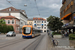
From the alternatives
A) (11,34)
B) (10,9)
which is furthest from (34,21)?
(11,34)

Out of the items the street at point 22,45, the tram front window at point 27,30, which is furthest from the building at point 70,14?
the street at point 22,45

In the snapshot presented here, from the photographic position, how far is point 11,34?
37.9 meters

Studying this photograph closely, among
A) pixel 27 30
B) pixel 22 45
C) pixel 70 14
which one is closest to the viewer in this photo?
pixel 22 45

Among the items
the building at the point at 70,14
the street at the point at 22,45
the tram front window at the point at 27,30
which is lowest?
the street at the point at 22,45

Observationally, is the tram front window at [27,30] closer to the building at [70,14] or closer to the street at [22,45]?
the street at [22,45]


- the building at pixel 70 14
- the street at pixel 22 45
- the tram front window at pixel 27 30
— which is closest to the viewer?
the street at pixel 22 45

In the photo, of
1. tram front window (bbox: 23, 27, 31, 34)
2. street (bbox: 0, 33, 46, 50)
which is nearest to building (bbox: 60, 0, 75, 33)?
tram front window (bbox: 23, 27, 31, 34)

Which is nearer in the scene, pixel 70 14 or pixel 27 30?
pixel 27 30

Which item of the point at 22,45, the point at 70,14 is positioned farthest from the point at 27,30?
the point at 22,45

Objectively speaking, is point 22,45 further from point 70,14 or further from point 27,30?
point 70,14

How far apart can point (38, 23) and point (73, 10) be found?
9998 cm

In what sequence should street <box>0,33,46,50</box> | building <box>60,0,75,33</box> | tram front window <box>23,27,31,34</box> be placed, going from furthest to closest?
building <box>60,0,75,33</box> → tram front window <box>23,27,31,34</box> → street <box>0,33,46,50</box>

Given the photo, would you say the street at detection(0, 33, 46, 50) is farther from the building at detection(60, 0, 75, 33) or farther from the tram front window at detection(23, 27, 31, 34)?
the building at detection(60, 0, 75, 33)

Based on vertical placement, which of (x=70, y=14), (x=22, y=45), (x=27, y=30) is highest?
(x=70, y=14)
